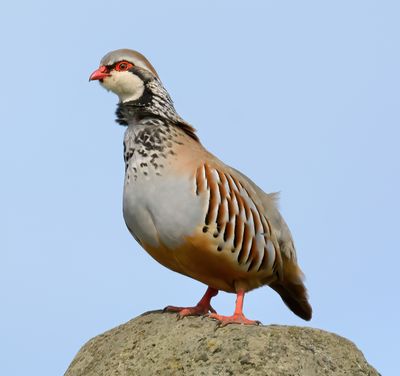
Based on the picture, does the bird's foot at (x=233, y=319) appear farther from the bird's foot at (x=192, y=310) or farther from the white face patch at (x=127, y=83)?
the white face patch at (x=127, y=83)

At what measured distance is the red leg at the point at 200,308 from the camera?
28.6ft

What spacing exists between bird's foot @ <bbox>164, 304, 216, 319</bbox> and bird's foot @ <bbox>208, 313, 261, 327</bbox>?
0.79 feet

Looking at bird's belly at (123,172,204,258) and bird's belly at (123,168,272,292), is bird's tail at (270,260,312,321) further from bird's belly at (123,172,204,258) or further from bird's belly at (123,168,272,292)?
bird's belly at (123,172,204,258)

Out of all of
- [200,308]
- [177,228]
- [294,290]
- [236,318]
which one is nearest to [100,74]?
[177,228]

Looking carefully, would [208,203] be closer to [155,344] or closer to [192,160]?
[192,160]

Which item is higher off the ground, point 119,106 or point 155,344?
point 119,106

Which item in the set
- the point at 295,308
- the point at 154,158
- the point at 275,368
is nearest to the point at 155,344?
the point at 275,368

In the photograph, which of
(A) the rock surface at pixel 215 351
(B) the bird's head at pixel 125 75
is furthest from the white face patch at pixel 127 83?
(A) the rock surface at pixel 215 351

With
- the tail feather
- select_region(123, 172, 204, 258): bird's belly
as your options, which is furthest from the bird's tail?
select_region(123, 172, 204, 258): bird's belly

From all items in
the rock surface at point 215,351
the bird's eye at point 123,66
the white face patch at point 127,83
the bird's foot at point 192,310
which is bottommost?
the rock surface at point 215,351

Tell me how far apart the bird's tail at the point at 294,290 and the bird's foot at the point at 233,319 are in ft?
3.74

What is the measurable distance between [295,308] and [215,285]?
4.94 feet

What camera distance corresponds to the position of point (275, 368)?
7.75 metres

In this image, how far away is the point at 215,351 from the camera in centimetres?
789
